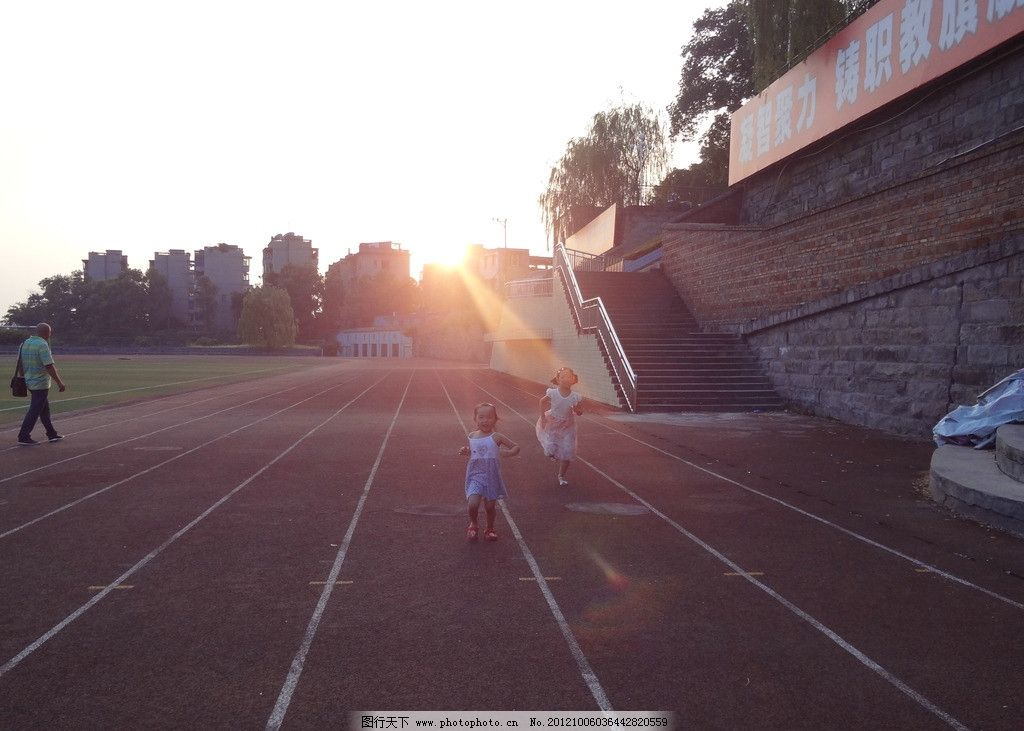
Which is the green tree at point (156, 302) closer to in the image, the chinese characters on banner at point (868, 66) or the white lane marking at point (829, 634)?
the chinese characters on banner at point (868, 66)

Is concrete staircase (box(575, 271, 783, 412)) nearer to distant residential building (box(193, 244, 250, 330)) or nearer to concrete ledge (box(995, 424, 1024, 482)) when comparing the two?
concrete ledge (box(995, 424, 1024, 482))

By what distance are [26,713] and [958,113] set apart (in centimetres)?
1840

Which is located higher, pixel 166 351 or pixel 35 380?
pixel 35 380

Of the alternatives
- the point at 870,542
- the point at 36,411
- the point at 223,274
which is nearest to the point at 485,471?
the point at 870,542

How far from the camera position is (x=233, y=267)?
11644cm

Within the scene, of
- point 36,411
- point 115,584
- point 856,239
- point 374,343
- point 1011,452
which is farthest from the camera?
point 374,343

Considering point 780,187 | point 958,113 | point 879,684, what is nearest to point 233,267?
point 780,187

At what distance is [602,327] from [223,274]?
108 metres

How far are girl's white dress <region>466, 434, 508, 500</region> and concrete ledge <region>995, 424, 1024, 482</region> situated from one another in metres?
5.42

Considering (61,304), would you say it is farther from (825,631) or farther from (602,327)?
(825,631)

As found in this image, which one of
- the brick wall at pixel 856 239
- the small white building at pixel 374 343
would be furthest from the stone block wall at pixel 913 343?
the small white building at pixel 374 343

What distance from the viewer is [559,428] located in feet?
30.4

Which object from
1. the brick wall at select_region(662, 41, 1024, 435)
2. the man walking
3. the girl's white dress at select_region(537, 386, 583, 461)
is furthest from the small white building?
the girl's white dress at select_region(537, 386, 583, 461)

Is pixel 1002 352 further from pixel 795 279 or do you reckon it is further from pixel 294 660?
pixel 294 660
